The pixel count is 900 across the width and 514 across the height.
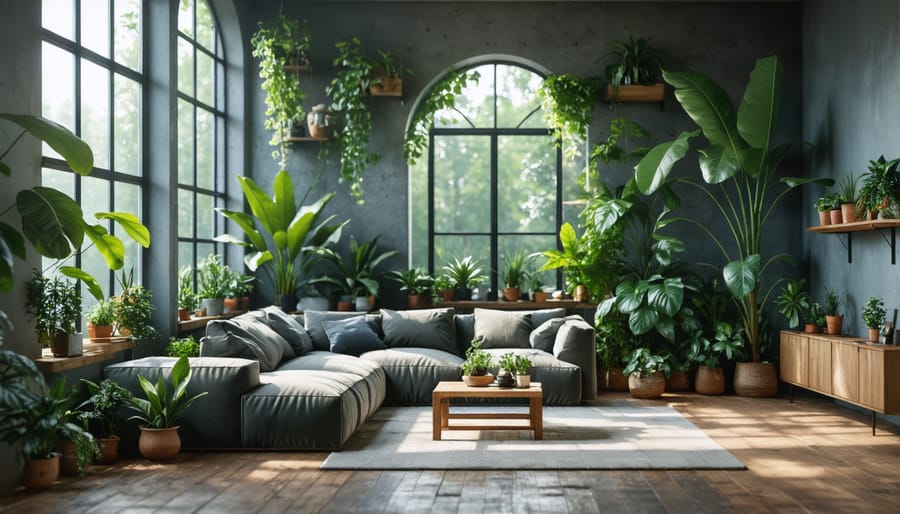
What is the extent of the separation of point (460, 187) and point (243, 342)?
3363 millimetres

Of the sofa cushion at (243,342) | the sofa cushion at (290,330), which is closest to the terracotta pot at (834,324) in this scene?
the sofa cushion at (290,330)

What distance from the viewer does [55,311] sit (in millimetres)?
4617

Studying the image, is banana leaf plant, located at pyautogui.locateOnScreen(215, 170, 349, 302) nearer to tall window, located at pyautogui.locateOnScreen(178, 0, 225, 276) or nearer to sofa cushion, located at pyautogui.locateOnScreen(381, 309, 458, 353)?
tall window, located at pyautogui.locateOnScreen(178, 0, 225, 276)

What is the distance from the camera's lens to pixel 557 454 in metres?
5.02

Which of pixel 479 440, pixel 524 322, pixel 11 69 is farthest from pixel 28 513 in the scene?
pixel 524 322

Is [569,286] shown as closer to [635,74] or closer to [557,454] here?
[635,74]

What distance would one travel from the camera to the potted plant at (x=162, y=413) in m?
4.89

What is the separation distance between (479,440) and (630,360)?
2458 millimetres

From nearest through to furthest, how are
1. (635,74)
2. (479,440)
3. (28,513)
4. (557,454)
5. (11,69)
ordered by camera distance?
(28,513), (11,69), (557,454), (479,440), (635,74)

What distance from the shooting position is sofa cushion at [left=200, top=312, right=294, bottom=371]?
576cm

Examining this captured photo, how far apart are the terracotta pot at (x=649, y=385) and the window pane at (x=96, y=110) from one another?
4.50 m

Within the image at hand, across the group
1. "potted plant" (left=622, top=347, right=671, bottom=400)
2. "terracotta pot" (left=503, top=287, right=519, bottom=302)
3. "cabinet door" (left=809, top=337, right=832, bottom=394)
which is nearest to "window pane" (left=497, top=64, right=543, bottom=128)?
"terracotta pot" (left=503, top=287, right=519, bottom=302)

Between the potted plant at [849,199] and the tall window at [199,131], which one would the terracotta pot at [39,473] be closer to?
the tall window at [199,131]

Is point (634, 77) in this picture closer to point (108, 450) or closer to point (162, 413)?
point (162, 413)
